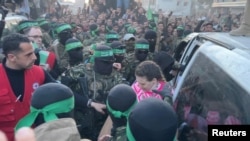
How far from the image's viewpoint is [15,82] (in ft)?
10.0

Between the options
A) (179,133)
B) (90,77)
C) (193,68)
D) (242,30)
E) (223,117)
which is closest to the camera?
(223,117)

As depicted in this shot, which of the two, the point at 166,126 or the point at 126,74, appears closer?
the point at 166,126

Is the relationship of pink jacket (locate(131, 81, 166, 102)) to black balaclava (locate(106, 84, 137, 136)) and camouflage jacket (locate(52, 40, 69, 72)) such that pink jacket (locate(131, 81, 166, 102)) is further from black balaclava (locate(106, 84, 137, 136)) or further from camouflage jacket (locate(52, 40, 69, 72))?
camouflage jacket (locate(52, 40, 69, 72))

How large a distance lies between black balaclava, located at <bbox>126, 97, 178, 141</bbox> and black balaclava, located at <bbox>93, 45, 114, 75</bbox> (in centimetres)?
231

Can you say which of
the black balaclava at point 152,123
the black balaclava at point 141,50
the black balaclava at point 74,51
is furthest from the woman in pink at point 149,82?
the black balaclava at point 141,50

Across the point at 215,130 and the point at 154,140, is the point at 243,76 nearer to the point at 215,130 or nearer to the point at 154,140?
the point at 215,130

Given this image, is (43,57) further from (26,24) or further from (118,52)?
(26,24)

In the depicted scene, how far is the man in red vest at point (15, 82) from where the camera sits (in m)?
3.00

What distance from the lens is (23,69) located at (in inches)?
123

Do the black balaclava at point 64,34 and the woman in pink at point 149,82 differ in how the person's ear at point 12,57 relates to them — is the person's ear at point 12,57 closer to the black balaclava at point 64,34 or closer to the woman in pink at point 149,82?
the woman in pink at point 149,82

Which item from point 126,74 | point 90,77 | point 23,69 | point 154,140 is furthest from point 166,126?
point 126,74

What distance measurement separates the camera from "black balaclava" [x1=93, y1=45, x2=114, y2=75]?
4.17 meters

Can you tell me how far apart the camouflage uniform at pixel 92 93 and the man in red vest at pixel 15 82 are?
0.86 m

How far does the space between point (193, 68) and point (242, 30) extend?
0.70 m
